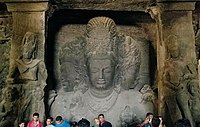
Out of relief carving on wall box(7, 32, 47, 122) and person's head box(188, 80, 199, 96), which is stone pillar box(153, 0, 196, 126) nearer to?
person's head box(188, 80, 199, 96)

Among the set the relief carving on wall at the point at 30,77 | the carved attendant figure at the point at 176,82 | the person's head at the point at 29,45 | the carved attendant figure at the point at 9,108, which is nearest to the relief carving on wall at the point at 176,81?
the carved attendant figure at the point at 176,82

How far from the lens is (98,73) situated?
6.21 m

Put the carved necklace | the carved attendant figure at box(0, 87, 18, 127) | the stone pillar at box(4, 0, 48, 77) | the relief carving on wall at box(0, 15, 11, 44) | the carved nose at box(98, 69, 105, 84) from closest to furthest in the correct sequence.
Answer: the carved attendant figure at box(0, 87, 18, 127)
the stone pillar at box(4, 0, 48, 77)
the carved nose at box(98, 69, 105, 84)
the carved necklace
the relief carving on wall at box(0, 15, 11, 44)

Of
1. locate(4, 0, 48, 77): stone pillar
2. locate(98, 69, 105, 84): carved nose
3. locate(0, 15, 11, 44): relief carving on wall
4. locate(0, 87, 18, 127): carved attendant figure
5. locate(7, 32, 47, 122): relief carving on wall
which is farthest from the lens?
locate(0, 15, 11, 44): relief carving on wall

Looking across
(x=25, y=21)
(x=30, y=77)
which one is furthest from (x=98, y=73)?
(x=25, y=21)

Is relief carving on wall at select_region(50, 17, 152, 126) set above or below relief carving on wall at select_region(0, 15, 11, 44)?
below

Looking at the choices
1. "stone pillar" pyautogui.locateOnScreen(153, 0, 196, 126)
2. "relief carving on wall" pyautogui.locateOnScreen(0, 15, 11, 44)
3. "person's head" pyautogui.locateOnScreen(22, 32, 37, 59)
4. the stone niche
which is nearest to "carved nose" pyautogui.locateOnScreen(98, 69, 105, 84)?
the stone niche

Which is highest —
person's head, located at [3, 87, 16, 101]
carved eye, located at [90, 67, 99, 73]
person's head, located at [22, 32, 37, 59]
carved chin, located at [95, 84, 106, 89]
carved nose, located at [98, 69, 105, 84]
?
person's head, located at [22, 32, 37, 59]

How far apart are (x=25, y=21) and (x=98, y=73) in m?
1.42

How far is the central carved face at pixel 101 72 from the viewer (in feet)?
20.3

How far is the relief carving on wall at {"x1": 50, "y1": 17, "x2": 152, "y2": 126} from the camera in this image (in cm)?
623

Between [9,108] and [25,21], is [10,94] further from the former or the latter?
[25,21]

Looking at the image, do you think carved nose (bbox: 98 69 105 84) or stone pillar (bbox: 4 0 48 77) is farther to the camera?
carved nose (bbox: 98 69 105 84)

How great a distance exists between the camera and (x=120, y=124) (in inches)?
250
